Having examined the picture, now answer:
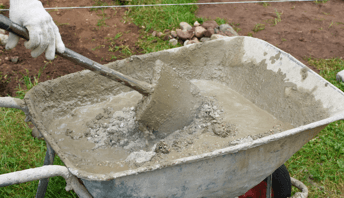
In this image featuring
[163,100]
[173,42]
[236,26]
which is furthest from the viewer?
[236,26]

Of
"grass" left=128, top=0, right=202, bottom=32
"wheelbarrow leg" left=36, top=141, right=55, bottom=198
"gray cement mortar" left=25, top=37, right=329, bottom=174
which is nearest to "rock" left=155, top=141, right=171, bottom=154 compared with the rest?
"gray cement mortar" left=25, top=37, right=329, bottom=174

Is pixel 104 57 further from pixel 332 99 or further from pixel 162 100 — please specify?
pixel 332 99

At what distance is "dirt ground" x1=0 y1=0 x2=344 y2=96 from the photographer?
3.59 metres

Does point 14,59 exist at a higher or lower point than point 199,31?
lower

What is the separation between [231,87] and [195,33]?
5.50 feet

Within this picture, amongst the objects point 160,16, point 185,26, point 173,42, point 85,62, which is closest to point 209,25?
point 185,26

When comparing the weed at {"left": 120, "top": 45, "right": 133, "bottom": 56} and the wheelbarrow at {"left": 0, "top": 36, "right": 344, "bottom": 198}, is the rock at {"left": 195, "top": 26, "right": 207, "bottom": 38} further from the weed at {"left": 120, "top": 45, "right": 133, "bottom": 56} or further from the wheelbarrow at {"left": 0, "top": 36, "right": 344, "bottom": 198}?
the wheelbarrow at {"left": 0, "top": 36, "right": 344, "bottom": 198}

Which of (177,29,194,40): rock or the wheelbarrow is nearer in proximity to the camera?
the wheelbarrow

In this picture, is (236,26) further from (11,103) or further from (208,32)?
(11,103)

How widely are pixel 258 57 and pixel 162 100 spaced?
1.12 meters

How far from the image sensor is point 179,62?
2738 millimetres

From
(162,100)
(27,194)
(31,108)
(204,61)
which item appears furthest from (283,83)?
(27,194)

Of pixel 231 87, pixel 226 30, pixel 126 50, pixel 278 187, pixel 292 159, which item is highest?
pixel 226 30

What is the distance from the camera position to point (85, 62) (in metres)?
1.78
